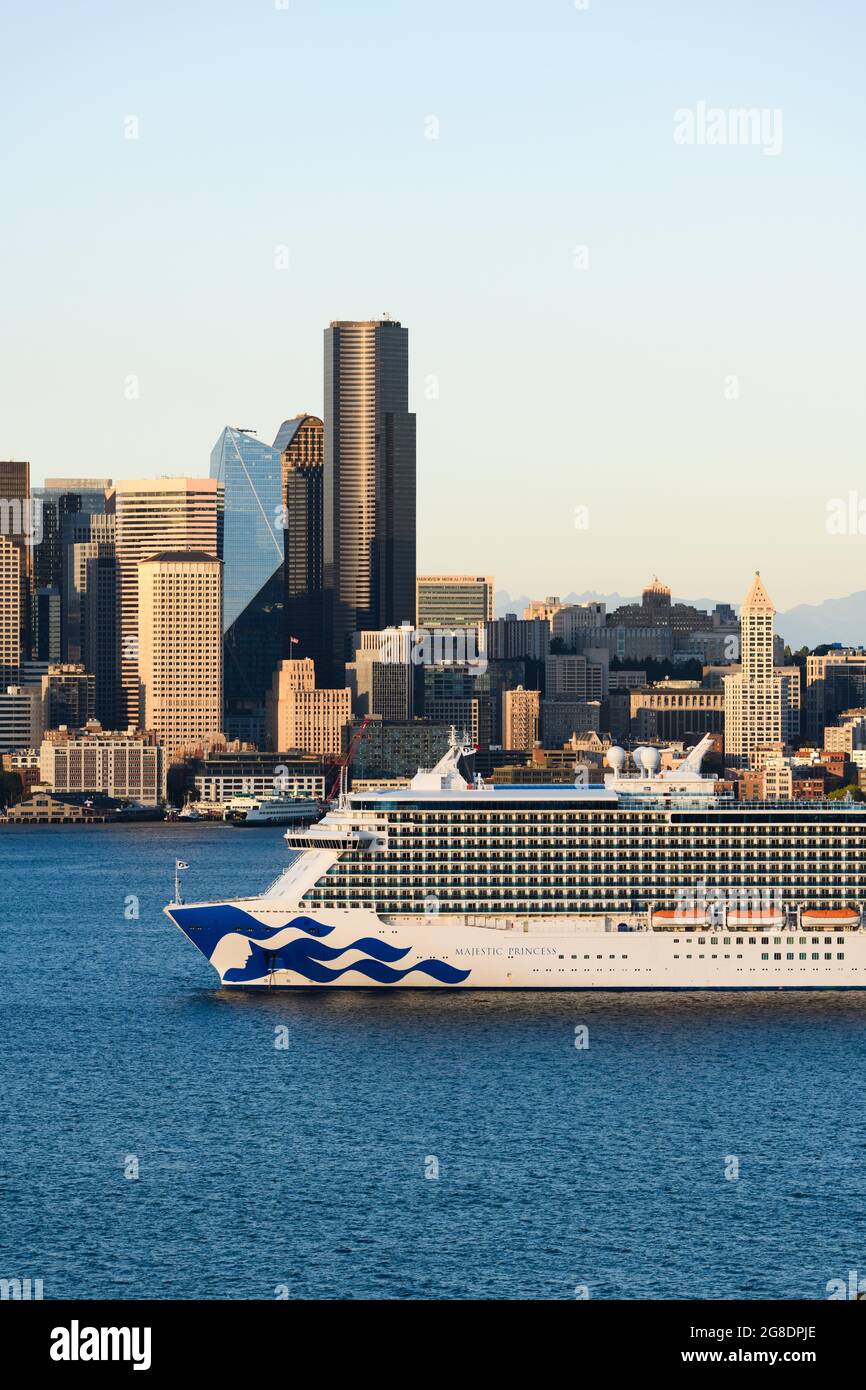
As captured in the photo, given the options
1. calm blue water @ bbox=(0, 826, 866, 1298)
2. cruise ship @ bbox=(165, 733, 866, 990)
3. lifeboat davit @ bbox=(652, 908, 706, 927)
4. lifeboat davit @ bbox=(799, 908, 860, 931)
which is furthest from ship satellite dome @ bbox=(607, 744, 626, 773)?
calm blue water @ bbox=(0, 826, 866, 1298)

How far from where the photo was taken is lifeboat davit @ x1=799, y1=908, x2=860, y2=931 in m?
50.1

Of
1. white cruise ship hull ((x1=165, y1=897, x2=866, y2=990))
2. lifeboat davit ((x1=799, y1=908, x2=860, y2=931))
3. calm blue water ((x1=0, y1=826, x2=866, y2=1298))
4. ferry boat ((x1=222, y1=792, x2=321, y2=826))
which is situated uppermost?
lifeboat davit ((x1=799, y1=908, x2=860, y2=931))

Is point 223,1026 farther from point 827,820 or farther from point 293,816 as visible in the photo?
point 293,816

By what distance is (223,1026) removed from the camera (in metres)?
44.7

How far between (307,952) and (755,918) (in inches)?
426

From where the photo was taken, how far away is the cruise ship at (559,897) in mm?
48438

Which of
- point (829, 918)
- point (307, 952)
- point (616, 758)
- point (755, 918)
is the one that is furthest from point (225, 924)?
point (829, 918)

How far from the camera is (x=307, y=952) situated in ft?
159

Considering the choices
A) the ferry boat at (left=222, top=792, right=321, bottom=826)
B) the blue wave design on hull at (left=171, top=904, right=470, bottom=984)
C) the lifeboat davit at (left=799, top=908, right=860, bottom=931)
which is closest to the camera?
the blue wave design on hull at (left=171, top=904, right=470, bottom=984)

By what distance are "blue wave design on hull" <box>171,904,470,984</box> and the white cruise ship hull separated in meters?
0.02

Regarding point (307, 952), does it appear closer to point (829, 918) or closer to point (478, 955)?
point (478, 955)
